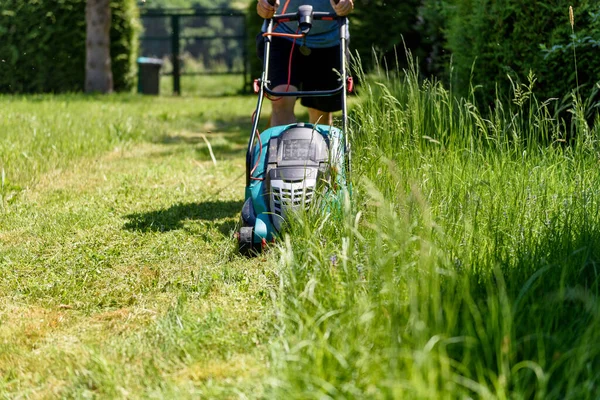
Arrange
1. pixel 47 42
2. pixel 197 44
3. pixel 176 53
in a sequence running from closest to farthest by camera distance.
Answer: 1. pixel 47 42
2. pixel 176 53
3. pixel 197 44

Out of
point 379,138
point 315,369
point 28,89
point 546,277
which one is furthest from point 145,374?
point 28,89

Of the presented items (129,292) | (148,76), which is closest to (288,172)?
(129,292)

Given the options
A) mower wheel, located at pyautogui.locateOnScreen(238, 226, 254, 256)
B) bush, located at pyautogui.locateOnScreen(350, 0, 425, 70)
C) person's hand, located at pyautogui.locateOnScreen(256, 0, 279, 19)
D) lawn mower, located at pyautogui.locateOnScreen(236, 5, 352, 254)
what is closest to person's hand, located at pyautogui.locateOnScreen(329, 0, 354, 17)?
lawn mower, located at pyautogui.locateOnScreen(236, 5, 352, 254)

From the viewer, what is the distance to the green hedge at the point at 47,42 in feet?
45.3

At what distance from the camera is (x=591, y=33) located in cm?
468

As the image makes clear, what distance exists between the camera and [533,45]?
5316 mm

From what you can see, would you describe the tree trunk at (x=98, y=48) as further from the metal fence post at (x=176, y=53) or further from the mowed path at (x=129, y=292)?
the mowed path at (x=129, y=292)

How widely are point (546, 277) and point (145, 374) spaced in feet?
4.25

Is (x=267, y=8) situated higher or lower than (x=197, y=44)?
higher

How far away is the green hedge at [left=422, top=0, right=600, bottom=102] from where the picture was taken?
495 cm

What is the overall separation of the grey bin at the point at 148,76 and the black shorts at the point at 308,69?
1198 centimetres

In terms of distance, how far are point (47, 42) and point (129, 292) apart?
11705mm

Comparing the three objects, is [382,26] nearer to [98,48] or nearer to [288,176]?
[98,48]

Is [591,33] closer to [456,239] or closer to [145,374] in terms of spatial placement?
[456,239]
